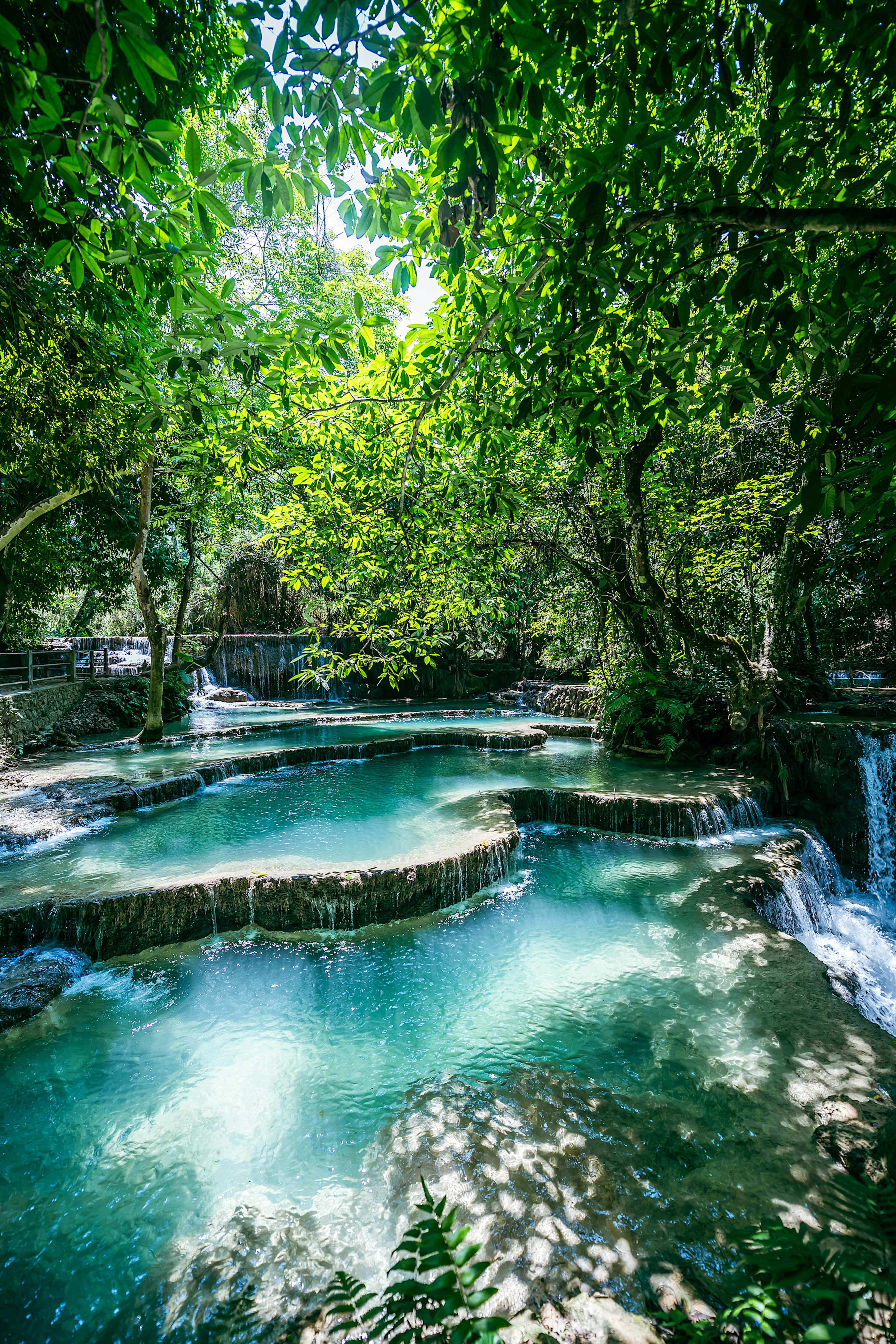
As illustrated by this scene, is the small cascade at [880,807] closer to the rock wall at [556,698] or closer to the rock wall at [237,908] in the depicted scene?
the rock wall at [237,908]

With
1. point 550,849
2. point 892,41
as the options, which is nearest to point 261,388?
point 892,41

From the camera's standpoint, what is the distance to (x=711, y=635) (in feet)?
36.3

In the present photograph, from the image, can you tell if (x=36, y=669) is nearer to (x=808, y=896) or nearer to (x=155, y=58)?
(x=155, y=58)

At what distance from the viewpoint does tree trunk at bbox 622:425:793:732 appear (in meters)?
9.50

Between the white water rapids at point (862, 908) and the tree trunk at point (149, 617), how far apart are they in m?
12.2

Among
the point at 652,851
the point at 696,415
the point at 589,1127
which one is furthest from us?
the point at 652,851

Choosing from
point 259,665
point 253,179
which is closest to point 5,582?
point 259,665

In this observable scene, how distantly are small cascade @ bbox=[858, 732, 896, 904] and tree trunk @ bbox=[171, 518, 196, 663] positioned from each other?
49.8 feet

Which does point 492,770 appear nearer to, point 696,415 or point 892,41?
point 696,415

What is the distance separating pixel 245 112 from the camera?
1418cm

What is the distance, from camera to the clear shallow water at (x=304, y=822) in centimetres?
622

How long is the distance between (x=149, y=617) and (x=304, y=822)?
7250mm

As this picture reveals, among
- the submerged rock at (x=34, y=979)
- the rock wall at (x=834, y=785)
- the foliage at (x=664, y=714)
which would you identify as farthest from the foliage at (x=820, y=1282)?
the foliage at (x=664, y=714)

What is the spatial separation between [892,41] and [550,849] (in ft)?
25.4
